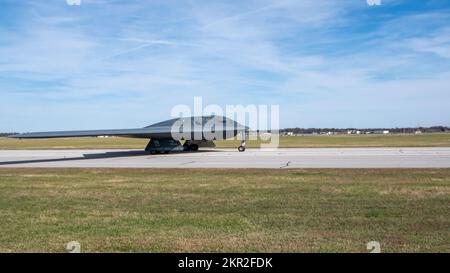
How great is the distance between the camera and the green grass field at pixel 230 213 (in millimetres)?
6707

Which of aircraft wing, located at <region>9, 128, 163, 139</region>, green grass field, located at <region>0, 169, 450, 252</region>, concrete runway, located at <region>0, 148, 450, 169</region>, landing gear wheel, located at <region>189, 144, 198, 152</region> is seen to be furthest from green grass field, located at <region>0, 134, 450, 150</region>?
green grass field, located at <region>0, 169, 450, 252</region>

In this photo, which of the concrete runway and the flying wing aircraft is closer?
the concrete runway

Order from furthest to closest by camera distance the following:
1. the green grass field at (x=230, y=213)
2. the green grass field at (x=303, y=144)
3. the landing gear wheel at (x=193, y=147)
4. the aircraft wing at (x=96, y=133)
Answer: the green grass field at (x=303, y=144), the landing gear wheel at (x=193, y=147), the aircraft wing at (x=96, y=133), the green grass field at (x=230, y=213)

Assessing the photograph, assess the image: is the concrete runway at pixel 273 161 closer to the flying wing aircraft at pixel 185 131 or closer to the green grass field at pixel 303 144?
the flying wing aircraft at pixel 185 131

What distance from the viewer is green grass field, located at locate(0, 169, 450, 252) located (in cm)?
671

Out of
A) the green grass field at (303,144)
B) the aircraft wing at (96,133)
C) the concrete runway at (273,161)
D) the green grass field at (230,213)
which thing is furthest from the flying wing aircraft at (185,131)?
the green grass field at (230,213)

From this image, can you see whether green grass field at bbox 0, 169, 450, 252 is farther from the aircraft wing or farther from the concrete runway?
the aircraft wing

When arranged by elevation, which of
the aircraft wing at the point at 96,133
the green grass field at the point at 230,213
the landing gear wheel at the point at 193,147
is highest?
the aircraft wing at the point at 96,133

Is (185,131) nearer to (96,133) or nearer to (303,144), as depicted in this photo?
(96,133)

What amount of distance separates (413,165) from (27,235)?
50.1ft

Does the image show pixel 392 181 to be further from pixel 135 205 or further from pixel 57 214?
pixel 57 214

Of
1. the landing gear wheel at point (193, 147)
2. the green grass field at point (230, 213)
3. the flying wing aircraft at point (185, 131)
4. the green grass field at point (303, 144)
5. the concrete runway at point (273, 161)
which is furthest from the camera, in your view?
the green grass field at point (303, 144)

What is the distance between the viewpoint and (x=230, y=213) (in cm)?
896

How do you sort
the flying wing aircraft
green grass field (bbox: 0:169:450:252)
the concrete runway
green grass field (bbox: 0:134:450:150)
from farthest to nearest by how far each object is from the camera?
green grass field (bbox: 0:134:450:150), the flying wing aircraft, the concrete runway, green grass field (bbox: 0:169:450:252)
